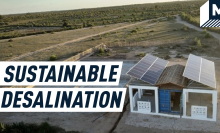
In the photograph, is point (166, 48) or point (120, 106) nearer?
point (120, 106)

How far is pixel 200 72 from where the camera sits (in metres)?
14.1

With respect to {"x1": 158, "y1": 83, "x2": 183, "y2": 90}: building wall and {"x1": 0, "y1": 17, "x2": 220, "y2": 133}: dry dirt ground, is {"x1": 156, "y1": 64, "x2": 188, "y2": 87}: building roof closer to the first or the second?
{"x1": 158, "y1": 83, "x2": 183, "y2": 90}: building wall

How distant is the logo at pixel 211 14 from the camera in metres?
48.0

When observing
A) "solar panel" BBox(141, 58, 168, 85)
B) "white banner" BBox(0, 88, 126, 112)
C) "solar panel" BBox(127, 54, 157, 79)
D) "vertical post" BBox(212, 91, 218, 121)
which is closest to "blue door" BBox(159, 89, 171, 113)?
"solar panel" BBox(141, 58, 168, 85)

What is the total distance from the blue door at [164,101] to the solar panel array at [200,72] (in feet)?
5.40

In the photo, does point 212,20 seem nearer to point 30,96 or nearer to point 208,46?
point 208,46

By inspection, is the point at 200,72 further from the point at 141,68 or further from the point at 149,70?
the point at 141,68

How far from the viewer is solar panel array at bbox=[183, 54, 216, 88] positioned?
42.9 feet

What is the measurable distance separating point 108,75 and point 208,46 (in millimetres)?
17798

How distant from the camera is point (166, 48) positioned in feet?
108

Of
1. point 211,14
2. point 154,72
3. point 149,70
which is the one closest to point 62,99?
point 149,70

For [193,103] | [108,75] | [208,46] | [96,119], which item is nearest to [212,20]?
[208,46]

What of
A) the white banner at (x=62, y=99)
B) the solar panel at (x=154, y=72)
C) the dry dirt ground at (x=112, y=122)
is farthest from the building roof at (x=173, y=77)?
the white banner at (x=62, y=99)

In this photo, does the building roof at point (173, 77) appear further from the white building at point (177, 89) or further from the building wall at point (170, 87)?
the building wall at point (170, 87)
